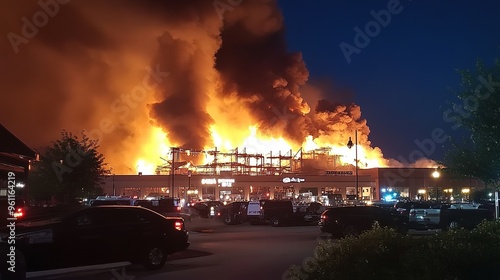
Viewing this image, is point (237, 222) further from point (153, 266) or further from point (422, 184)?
point (422, 184)

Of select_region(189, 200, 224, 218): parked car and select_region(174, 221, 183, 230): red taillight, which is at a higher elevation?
select_region(174, 221, 183, 230): red taillight

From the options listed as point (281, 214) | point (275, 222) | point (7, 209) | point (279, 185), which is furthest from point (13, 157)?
point (279, 185)

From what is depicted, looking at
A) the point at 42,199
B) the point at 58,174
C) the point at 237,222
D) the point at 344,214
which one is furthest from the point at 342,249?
the point at 42,199

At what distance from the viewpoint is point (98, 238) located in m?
13.4

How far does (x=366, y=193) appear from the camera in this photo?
82000 millimetres

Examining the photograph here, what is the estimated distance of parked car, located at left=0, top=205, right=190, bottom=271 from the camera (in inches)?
488

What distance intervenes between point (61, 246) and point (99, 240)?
97 centimetres

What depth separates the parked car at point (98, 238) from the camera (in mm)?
12383

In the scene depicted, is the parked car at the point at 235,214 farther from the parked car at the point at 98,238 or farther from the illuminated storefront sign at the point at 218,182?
the illuminated storefront sign at the point at 218,182

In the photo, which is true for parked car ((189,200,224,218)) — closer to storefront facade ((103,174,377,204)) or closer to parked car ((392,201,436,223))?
parked car ((392,201,436,223))

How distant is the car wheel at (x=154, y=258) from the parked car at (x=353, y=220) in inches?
464

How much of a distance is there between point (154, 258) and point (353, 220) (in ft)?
41.5

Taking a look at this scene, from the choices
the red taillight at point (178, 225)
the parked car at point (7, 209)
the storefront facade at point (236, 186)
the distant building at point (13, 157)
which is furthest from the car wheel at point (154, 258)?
the storefront facade at point (236, 186)

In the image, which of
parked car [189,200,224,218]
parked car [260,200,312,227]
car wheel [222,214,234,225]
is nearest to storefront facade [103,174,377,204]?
parked car [189,200,224,218]
